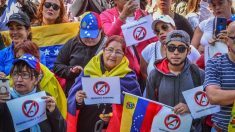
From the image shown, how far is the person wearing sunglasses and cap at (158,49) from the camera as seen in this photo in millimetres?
6090

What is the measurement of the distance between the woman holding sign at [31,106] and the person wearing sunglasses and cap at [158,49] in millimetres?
1588

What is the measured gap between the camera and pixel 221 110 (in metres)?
4.69

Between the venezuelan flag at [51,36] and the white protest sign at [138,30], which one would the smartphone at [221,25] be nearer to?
the white protest sign at [138,30]

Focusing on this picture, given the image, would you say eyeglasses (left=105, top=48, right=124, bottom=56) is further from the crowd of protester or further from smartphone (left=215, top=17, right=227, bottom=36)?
smartphone (left=215, top=17, right=227, bottom=36)

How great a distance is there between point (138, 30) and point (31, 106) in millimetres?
2350

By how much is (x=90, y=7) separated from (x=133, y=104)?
12.2 feet

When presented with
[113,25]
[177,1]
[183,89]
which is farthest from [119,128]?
[177,1]

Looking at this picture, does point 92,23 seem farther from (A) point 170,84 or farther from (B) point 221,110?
(B) point 221,110

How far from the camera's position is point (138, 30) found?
660 centimetres

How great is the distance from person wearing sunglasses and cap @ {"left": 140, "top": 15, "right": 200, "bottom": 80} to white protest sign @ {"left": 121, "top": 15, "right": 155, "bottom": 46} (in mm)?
122

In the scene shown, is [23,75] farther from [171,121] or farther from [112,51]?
[171,121]

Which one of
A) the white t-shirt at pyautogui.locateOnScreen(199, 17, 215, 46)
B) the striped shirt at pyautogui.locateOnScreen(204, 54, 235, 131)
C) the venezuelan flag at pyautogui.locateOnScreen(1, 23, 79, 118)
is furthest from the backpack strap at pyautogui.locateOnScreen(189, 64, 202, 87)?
the venezuelan flag at pyautogui.locateOnScreen(1, 23, 79, 118)

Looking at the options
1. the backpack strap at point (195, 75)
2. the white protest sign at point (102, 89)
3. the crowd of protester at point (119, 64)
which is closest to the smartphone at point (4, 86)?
the crowd of protester at point (119, 64)

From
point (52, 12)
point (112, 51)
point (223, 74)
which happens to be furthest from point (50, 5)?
point (223, 74)
